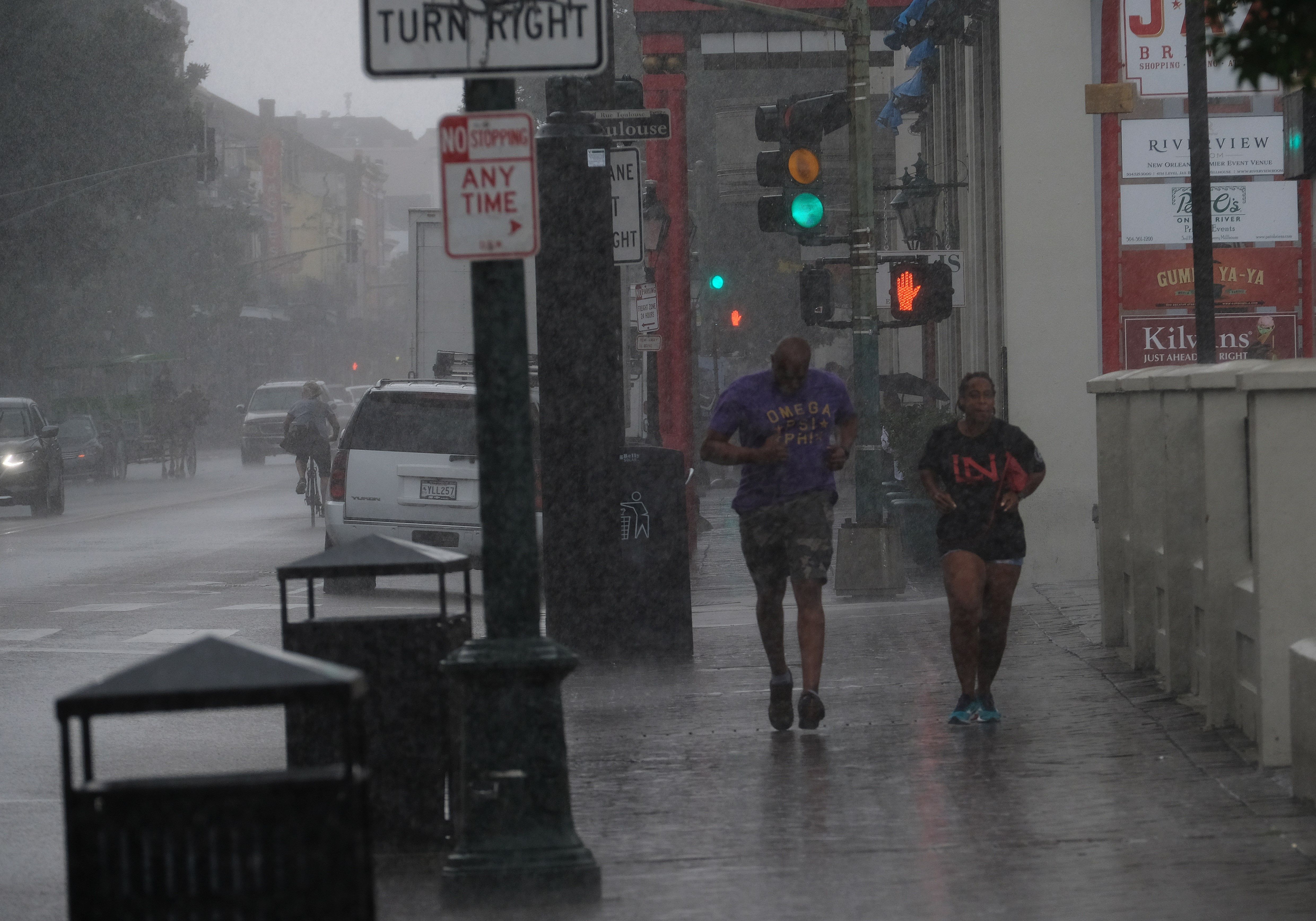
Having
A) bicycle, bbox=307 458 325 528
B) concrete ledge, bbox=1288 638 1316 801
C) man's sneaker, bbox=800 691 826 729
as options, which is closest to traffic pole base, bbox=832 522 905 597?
man's sneaker, bbox=800 691 826 729

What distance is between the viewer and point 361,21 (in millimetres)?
5648

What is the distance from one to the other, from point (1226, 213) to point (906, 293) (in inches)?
115

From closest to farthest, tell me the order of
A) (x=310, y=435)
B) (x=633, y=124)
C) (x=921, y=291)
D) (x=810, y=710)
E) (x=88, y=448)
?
(x=810, y=710)
(x=633, y=124)
(x=921, y=291)
(x=310, y=435)
(x=88, y=448)

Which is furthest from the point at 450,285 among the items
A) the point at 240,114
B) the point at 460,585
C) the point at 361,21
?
the point at 240,114

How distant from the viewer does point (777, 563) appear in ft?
29.0

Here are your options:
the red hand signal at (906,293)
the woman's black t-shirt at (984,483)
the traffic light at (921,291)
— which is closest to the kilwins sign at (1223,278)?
the traffic light at (921,291)

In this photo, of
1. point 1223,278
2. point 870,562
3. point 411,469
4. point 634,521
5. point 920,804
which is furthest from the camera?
point 411,469

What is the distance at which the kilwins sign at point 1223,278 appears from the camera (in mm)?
16203

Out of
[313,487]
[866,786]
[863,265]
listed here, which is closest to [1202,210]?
[863,265]

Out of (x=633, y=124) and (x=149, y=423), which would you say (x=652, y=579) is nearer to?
(x=633, y=124)

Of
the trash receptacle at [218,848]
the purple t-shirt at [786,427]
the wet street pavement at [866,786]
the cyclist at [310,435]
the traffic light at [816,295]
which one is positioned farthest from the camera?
the cyclist at [310,435]

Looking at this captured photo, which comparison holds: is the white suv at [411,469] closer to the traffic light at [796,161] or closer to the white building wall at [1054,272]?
the traffic light at [796,161]

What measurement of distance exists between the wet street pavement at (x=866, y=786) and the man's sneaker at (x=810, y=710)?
0.19 feet

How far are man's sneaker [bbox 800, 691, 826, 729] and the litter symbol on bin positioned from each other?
2535 mm
